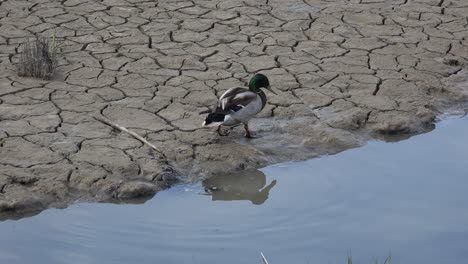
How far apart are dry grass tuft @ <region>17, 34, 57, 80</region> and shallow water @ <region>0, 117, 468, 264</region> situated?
260 cm

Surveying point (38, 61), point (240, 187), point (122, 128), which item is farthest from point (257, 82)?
point (38, 61)

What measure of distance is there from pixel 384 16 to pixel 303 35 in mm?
1283

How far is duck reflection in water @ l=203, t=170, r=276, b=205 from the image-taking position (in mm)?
6770

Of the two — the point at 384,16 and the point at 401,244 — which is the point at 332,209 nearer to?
A: the point at 401,244

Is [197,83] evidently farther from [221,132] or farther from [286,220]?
[286,220]

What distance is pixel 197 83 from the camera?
8719mm

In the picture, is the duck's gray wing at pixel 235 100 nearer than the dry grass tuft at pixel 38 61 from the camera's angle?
Yes

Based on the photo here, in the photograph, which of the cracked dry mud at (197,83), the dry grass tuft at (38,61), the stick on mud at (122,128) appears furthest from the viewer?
the dry grass tuft at (38,61)

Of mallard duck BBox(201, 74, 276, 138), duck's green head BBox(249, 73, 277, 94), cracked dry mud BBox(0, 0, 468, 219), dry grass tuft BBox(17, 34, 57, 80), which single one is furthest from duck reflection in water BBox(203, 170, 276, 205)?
dry grass tuft BBox(17, 34, 57, 80)

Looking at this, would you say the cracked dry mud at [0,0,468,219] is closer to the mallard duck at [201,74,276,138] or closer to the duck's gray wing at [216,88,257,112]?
the mallard duck at [201,74,276,138]

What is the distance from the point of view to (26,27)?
10.1m

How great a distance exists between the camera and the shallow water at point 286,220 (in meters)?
5.79

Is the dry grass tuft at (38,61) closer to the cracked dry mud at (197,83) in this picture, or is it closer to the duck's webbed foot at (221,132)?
the cracked dry mud at (197,83)

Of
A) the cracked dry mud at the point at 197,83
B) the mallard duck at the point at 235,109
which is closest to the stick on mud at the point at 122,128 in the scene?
the cracked dry mud at the point at 197,83
